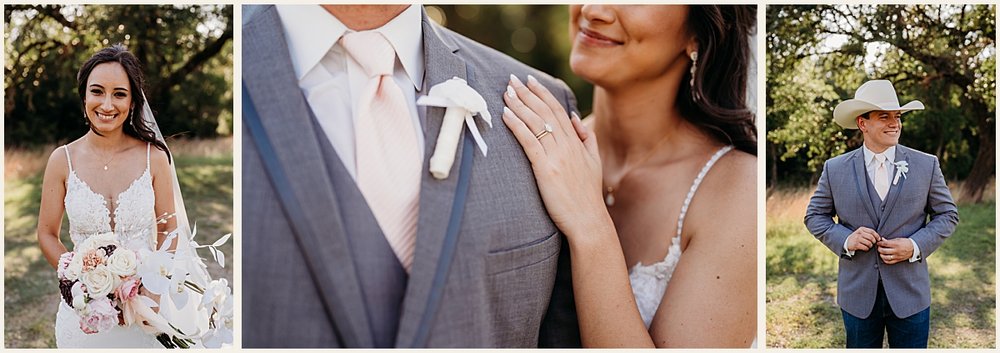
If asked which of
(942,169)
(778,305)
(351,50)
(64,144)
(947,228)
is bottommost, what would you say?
(778,305)

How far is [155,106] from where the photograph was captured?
3066 mm

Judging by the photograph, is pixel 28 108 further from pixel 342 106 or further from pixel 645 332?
pixel 645 332

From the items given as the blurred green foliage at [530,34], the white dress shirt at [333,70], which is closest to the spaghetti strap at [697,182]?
the white dress shirt at [333,70]

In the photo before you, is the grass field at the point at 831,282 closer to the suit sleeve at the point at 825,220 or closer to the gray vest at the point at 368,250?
the suit sleeve at the point at 825,220

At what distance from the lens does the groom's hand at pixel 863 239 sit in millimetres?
3006

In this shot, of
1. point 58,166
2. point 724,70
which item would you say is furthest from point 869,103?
point 58,166

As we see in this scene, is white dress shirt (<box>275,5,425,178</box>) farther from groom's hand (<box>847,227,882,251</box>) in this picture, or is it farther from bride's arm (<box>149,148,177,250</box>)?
groom's hand (<box>847,227,882,251</box>)

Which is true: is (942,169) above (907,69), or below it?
below

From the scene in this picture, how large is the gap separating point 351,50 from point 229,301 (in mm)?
1230

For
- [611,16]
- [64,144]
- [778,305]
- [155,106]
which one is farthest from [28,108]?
[778,305]

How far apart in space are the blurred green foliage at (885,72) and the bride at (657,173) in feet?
0.45

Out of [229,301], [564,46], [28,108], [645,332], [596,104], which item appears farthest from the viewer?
[564,46]

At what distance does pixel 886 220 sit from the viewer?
9.86 ft

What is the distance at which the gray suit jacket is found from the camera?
3014 millimetres
